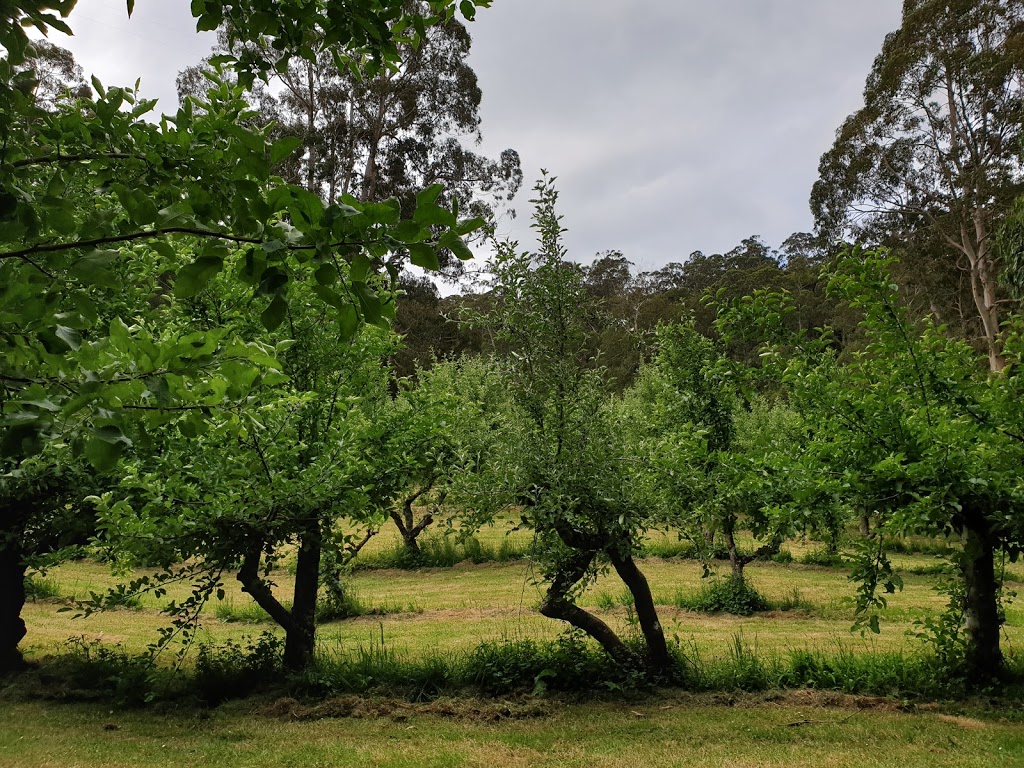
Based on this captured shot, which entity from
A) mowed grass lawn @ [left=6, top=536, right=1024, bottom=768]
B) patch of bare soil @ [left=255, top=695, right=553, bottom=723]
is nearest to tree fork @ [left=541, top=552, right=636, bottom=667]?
mowed grass lawn @ [left=6, top=536, right=1024, bottom=768]

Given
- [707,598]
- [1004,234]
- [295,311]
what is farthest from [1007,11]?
[295,311]

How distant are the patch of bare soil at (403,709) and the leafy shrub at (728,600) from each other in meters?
5.11

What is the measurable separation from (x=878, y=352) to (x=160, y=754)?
263 inches

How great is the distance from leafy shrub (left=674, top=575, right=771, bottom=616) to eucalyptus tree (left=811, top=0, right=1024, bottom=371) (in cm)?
1175

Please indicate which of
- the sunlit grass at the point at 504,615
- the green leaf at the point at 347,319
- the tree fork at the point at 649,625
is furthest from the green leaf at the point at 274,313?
the tree fork at the point at 649,625

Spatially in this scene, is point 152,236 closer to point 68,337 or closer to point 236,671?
point 68,337

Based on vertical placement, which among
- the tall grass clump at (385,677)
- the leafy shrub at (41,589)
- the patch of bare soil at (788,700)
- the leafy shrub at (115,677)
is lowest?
the patch of bare soil at (788,700)

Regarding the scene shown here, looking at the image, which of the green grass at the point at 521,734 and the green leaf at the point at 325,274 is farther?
the green grass at the point at 521,734

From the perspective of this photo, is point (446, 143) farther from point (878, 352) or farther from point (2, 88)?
point (2, 88)

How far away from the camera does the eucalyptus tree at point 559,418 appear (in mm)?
5906

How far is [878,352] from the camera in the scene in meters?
5.88

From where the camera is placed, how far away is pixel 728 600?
34.6 feet

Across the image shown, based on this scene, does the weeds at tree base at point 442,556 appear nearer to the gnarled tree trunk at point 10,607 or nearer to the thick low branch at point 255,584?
the gnarled tree trunk at point 10,607

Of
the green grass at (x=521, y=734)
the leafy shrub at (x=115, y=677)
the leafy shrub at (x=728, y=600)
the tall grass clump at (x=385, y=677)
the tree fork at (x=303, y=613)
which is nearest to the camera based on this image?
the green grass at (x=521, y=734)
